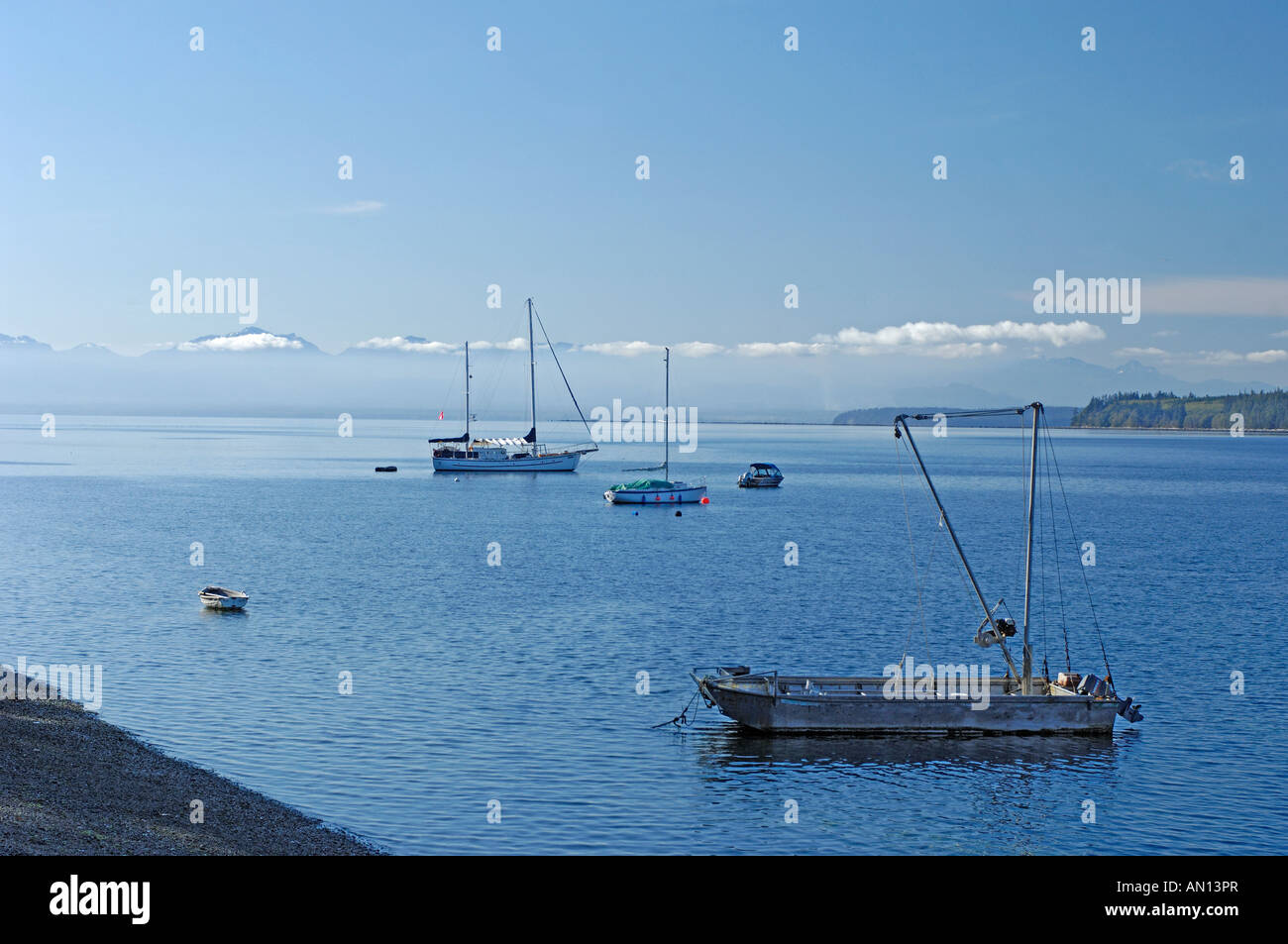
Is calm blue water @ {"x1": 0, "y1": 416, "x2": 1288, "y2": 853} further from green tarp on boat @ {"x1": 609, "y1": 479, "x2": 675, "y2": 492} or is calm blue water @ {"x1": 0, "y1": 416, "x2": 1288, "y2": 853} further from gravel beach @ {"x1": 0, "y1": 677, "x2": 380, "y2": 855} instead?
green tarp on boat @ {"x1": 609, "y1": 479, "x2": 675, "y2": 492}

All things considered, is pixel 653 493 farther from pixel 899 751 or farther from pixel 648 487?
pixel 899 751

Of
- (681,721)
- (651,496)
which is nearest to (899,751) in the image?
(681,721)

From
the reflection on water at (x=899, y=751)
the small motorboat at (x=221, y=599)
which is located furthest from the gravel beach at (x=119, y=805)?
the small motorboat at (x=221, y=599)

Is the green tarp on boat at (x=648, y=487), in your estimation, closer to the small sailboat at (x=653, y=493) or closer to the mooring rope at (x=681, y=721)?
the small sailboat at (x=653, y=493)

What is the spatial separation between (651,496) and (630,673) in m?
108

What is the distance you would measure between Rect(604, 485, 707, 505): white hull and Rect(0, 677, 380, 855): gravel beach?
124m

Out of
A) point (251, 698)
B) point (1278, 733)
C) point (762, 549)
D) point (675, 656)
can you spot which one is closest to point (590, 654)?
point (675, 656)

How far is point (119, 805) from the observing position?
30797 millimetres

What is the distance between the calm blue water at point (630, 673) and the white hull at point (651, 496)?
3762 centimetres

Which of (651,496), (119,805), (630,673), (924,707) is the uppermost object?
(651,496)

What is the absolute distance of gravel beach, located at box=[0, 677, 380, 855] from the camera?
2673 cm
